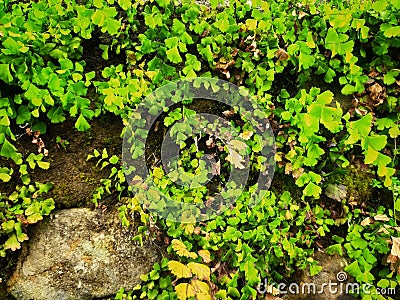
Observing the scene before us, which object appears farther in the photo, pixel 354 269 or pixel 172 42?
pixel 354 269

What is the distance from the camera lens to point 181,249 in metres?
1.88

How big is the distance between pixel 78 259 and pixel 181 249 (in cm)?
60

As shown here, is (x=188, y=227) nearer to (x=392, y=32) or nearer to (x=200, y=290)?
(x=200, y=290)

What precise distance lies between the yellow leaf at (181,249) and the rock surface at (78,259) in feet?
0.81

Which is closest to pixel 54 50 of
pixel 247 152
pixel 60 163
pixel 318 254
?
pixel 60 163

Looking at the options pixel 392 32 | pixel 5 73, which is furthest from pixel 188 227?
pixel 392 32

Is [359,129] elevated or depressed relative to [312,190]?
elevated

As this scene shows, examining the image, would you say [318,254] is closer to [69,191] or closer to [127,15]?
[69,191]

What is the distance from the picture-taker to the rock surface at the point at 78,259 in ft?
6.48

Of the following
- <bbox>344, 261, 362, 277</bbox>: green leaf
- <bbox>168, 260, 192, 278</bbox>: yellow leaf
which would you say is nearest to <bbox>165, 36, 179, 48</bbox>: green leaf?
<bbox>168, 260, 192, 278</bbox>: yellow leaf

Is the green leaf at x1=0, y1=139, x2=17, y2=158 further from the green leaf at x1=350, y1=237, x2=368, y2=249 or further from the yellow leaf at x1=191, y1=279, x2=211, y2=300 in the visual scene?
the green leaf at x1=350, y1=237, x2=368, y2=249

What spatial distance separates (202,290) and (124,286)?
53 cm

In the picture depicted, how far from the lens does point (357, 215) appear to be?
2203 mm

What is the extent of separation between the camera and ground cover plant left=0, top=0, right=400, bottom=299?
1896 mm
